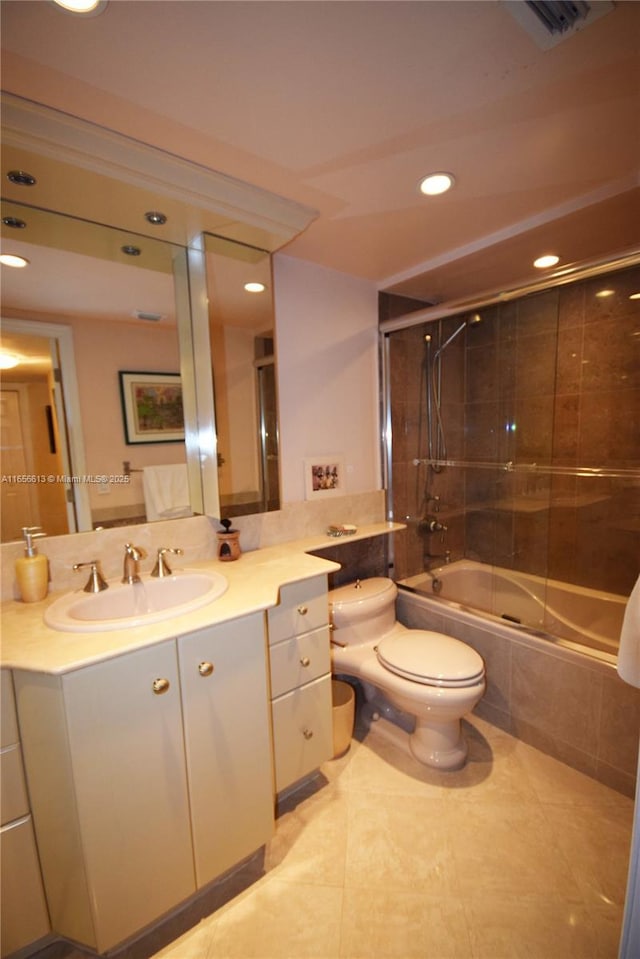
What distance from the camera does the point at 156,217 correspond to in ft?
4.47

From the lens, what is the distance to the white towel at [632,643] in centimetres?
84

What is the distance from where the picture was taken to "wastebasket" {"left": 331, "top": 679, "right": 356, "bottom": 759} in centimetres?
175

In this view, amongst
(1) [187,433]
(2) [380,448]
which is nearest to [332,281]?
(2) [380,448]

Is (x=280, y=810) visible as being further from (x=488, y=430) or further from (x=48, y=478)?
(x=488, y=430)

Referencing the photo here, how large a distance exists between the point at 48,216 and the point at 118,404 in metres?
0.61

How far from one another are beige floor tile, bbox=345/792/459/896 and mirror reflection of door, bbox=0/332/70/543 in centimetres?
152

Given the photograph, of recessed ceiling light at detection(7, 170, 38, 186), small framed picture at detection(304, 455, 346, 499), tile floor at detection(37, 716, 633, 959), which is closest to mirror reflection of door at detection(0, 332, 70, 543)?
recessed ceiling light at detection(7, 170, 38, 186)

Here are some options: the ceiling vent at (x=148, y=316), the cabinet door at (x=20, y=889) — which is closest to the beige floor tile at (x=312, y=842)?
the cabinet door at (x=20, y=889)

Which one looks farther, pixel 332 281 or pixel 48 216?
pixel 332 281

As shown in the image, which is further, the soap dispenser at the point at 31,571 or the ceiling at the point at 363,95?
the soap dispenser at the point at 31,571

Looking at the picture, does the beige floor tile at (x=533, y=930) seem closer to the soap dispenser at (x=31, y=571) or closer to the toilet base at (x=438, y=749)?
the toilet base at (x=438, y=749)

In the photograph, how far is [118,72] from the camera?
0.94 m

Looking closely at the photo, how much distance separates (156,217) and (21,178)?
372mm

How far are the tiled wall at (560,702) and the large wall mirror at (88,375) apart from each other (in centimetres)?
160
